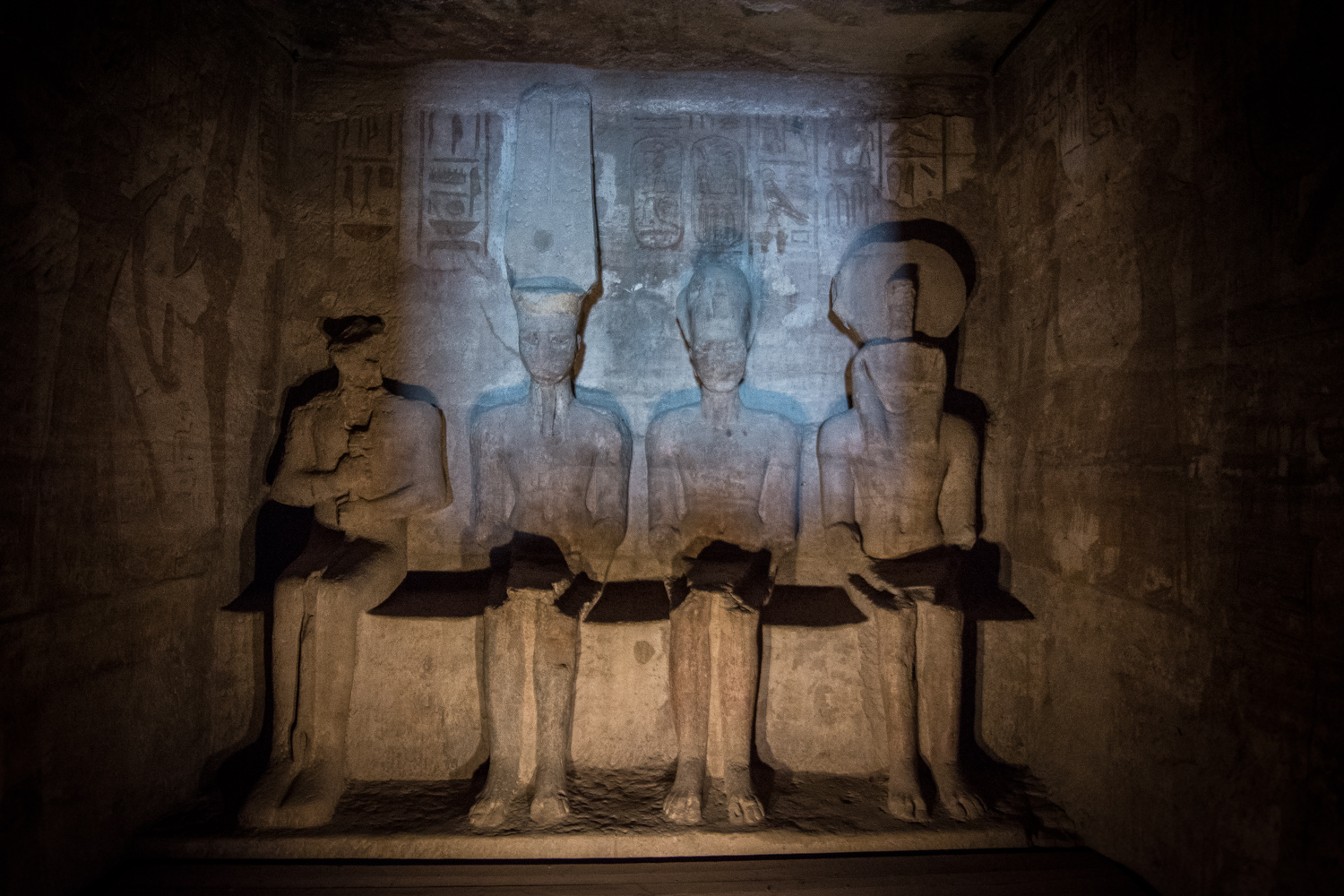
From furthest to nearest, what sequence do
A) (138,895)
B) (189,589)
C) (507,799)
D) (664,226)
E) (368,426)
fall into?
(664,226) < (368,426) < (189,589) < (507,799) < (138,895)

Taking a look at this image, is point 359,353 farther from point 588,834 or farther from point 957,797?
point 957,797

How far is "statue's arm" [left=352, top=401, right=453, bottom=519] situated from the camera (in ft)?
11.9

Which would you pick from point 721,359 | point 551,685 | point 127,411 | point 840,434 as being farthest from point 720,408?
point 127,411

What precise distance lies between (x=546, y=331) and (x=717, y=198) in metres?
1.48

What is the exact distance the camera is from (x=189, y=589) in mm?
3338

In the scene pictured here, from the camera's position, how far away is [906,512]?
362 cm

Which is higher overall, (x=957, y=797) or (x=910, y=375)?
(x=910, y=375)

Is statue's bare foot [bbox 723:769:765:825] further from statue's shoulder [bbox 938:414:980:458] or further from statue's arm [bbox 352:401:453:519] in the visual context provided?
statue's arm [bbox 352:401:453:519]

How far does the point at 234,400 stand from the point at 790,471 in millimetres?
3207

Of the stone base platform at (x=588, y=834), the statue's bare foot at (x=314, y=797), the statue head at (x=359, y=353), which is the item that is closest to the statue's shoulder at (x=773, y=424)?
the stone base platform at (x=588, y=834)

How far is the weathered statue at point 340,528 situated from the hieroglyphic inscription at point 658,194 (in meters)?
1.74

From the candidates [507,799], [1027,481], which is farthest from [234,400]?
[1027,481]

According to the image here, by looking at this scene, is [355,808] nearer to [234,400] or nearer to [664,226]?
[234,400]

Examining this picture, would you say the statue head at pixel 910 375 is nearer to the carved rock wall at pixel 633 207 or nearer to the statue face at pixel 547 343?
the carved rock wall at pixel 633 207
